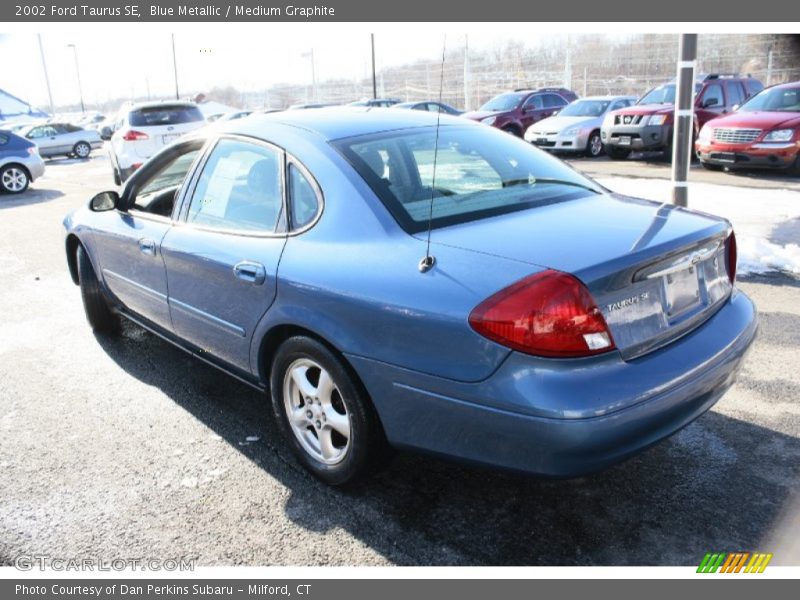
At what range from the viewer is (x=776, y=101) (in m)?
11.6

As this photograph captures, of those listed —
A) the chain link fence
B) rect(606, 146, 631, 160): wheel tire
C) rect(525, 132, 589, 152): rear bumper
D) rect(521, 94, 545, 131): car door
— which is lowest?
rect(606, 146, 631, 160): wheel tire

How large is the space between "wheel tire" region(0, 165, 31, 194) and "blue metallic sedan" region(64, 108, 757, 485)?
1350cm

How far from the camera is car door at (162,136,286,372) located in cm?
313

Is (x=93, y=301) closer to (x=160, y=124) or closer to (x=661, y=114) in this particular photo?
(x=160, y=124)

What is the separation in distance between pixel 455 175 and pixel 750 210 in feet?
21.4

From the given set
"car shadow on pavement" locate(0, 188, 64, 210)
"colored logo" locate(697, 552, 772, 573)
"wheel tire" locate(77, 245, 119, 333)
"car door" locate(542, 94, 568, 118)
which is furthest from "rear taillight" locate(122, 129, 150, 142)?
"colored logo" locate(697, 552, 772, 573)

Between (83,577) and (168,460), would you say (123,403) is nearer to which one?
(168,460)

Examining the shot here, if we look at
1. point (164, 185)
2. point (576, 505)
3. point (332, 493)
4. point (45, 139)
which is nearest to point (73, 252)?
point (164, 185)

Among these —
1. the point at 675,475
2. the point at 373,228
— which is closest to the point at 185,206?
the point at 373,228

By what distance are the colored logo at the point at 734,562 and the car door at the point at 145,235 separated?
116 inches

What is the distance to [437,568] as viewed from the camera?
2.49 meters

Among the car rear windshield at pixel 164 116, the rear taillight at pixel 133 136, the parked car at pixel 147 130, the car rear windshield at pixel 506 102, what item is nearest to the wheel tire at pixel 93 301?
the parked car at pixel 147 130

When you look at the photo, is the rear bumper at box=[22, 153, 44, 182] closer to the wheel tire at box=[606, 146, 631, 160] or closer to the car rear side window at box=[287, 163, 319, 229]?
the wheel tire at box=[606, 146, 631, 160]

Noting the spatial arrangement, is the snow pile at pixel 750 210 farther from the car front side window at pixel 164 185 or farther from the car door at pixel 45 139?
the car door at pixel 45 139
